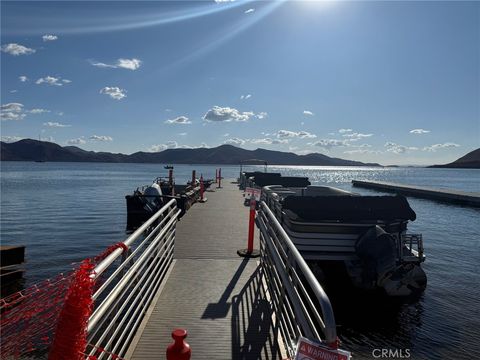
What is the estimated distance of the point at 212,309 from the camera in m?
5.93

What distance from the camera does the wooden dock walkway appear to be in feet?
15.7

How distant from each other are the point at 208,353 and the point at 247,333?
0.74 metres

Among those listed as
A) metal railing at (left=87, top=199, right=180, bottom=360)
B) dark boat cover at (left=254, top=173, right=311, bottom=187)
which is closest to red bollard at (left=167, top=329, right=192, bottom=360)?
metal railing at (left=87, top=199, right=180, bottom=360)

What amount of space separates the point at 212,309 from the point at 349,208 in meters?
6.65

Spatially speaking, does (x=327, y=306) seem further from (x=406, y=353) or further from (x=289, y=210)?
(x=289, y=210)

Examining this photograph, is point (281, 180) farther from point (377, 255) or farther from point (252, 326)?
point (252, 326)

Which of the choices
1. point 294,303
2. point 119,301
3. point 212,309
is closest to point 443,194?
point 212,309

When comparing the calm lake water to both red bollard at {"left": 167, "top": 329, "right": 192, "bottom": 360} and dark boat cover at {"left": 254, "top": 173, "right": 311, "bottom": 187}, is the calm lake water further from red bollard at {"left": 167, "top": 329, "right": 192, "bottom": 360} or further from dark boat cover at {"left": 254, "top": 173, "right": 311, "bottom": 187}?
dark boat cover at {"left": 254, "top": 173, "right": 311, "bottom": 187}

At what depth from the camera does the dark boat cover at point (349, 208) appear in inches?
430

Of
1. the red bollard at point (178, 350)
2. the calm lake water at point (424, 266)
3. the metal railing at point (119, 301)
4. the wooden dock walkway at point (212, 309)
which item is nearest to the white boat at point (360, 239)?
the calm lake water at point (424, 266)

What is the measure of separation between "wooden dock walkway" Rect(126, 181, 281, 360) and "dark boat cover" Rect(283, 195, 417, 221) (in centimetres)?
238

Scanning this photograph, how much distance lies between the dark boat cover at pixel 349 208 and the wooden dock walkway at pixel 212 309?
238 centimetres

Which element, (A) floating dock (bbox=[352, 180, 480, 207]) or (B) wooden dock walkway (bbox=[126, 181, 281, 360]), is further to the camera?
(A) floating dock (bbox=[352, 180, 480, 207])

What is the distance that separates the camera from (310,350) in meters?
2.49
